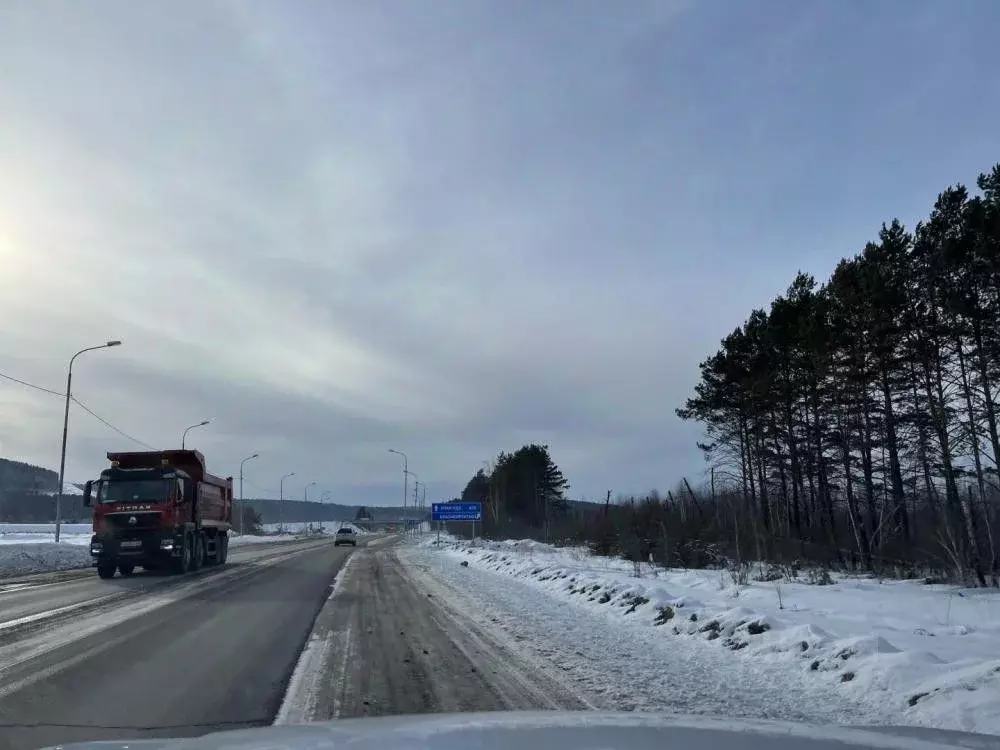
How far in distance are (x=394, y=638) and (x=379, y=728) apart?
6948 millimetres

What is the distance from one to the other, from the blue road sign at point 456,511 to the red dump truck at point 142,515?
30780mm

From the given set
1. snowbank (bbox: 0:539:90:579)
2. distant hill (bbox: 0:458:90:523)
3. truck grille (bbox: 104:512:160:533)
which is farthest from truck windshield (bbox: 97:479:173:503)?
distant hill (bbox: 0:458:90:523)

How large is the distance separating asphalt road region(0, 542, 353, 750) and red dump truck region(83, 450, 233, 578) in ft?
21.0

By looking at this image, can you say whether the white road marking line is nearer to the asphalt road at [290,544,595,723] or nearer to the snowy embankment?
the asphalt road at [290,544,595,723]

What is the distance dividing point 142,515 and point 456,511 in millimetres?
34366

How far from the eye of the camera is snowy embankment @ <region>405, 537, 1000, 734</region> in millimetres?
6965

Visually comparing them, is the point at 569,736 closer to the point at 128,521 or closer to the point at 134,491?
the point at 128,521

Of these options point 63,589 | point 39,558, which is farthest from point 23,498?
point 63,589

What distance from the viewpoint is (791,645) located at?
9.49 metres

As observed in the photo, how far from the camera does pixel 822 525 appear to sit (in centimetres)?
3328

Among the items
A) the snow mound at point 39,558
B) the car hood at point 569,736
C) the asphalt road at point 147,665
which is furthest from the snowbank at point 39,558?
the car hood at point 569,736

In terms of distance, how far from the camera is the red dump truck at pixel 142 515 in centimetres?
2478

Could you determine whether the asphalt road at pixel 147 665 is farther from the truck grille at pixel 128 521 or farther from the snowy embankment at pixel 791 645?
the truck grille at pixel 128 521

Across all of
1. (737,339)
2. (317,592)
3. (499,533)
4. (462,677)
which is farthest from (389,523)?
(462,677)
